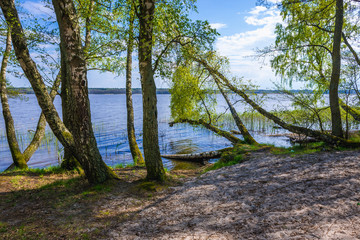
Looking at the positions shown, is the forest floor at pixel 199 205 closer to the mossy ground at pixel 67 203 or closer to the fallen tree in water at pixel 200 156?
the mossy ground at pixel 67 203

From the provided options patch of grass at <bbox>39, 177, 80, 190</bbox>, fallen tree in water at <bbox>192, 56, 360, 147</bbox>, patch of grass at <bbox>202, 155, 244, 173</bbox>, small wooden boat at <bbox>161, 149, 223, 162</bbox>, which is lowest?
small wooden boat at <bbox>161, 149, 223, 162</bbox>

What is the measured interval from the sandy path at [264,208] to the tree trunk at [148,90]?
115 cm

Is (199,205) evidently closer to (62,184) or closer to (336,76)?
(62,184)

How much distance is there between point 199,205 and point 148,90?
3.57 m

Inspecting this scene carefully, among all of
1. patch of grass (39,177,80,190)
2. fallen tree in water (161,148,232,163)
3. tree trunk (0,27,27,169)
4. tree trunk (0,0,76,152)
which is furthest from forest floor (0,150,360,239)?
fallen tree in water (161,148,232,163)

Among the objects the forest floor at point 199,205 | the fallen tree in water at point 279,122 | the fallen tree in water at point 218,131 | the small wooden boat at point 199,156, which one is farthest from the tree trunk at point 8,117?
the fallen tree in water at point 218,131

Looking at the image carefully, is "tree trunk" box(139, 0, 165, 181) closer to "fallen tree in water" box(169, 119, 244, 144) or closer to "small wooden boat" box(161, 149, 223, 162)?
"small wooden boat" box(161, 149, 223, 162)

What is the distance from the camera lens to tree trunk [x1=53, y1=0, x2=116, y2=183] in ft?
19.7

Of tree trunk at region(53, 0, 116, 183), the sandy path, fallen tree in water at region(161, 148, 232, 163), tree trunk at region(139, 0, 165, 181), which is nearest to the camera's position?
the sandy path

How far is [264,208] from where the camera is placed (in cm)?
460

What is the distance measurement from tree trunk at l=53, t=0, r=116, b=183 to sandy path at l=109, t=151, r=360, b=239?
2476mm

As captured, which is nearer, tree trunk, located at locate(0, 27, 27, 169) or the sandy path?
the sandy path

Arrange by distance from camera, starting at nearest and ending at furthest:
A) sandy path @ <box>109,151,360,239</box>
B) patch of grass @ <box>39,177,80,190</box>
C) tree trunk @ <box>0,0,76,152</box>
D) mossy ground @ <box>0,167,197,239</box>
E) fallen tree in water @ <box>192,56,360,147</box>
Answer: sandy path @ <box>109,151,360,239</box>, mossy ground @ <box>0,167,197,239</box>, tree trunk @ <box>0,0,76,152</box>, patch of grass @ <box>39,177,80,190</box>, fallen tree in water @ <box>192,56,360,147</box>

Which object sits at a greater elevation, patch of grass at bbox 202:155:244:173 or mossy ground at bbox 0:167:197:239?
mossy ground at bbox 0:167:197:239
